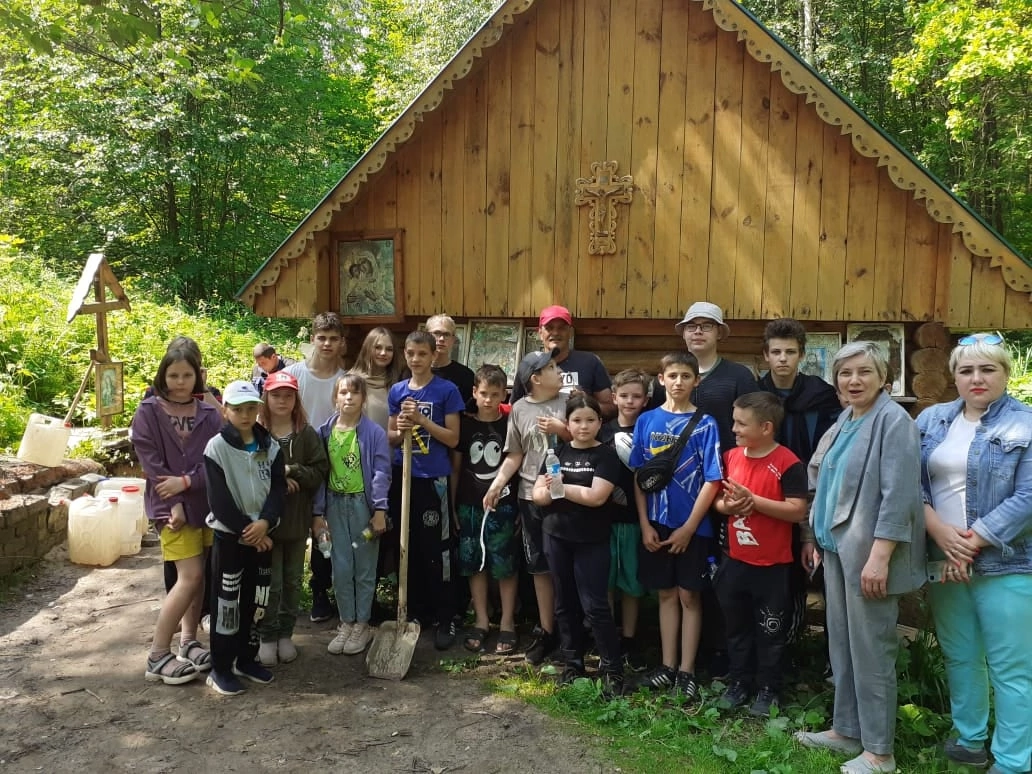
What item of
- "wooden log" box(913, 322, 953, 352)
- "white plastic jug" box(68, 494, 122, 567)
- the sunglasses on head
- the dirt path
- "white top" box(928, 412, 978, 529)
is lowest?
the dirt path

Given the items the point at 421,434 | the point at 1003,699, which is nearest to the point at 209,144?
the point at 421,434

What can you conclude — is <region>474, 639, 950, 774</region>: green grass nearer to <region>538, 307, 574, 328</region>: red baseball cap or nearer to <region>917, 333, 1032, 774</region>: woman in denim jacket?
<region>917, 333, 1032, 774</region>: woman in denim jacket

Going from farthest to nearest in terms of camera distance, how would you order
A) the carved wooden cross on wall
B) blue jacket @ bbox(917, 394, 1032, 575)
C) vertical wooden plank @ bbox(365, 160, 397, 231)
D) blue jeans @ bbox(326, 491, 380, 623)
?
vertical wooden plank @ bbox(365, 160, 397, 231) → the carved wooden cross on wall → blue jeans @ bbox(326, 491, 380, 623) → blue jacket @ bbox(917, 394, 1032, 575)

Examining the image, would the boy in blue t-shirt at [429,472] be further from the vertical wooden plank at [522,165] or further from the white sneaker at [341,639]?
the vertical wooden plank at [522,165]

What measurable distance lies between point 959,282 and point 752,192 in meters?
1.56

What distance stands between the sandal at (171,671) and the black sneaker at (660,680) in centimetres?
267

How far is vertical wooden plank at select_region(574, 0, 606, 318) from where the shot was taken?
19.4 ft

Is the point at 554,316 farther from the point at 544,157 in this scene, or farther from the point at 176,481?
the point at 176,481

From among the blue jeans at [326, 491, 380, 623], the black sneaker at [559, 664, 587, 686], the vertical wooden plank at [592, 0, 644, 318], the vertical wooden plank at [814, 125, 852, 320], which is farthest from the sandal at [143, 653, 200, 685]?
the vertical wooden plank at [814, 125, 852, 320]

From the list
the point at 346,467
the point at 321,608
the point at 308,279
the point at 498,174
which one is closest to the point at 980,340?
the point at 346,467

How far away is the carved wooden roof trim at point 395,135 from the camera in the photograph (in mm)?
5672

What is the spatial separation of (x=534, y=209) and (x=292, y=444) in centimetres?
279

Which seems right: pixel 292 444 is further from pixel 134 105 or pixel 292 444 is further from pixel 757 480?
pixel 134 105

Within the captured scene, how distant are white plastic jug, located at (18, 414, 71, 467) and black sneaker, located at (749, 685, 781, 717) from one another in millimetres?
6629
